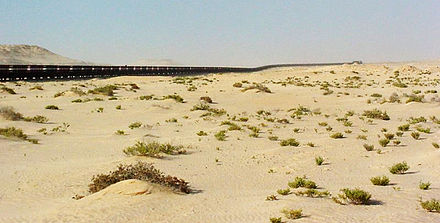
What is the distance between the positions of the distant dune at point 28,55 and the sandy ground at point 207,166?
120 meters

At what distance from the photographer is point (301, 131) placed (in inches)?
817

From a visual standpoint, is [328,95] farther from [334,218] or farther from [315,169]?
[334,218]

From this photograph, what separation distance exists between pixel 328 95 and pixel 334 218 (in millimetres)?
29889

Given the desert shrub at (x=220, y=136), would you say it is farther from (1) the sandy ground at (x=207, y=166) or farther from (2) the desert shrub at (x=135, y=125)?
(2) the desert shrub at (x=135, y=125)

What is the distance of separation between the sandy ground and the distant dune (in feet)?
393

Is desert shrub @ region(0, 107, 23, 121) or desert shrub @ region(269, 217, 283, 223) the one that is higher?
desert shrub @ region(269, 217, 283, 223)

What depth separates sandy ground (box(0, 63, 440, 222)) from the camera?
866cm

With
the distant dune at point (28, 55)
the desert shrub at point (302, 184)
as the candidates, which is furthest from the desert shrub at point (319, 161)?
the distant dune at point (28, 55)

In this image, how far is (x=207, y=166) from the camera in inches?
530

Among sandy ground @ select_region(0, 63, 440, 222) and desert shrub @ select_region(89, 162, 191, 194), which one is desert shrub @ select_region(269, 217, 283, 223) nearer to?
sandy ground @ select_region(0, 63, 440, 222)

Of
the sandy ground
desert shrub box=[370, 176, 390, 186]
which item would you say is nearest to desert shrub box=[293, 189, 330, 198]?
the sandy ground

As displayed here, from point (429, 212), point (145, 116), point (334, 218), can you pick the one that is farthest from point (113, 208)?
point (145, 116)

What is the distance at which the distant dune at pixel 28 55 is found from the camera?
138 metres

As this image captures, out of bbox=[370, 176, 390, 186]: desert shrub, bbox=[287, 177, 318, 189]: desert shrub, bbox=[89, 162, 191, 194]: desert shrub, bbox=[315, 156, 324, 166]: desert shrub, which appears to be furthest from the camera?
bbox=[315, 156, 324, 166]: desert shrub
